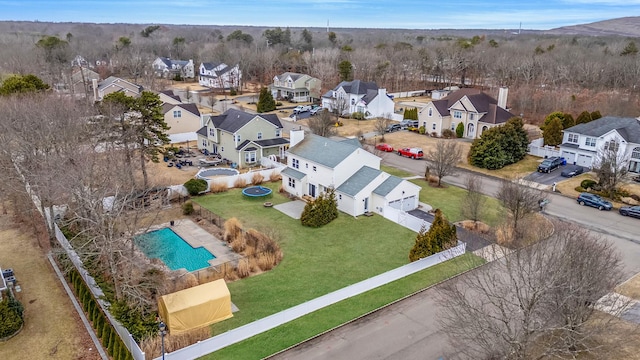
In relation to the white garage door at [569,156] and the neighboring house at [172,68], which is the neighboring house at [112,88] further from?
the white garage door at [569,156]

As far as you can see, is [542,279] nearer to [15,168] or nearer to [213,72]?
[15,168]

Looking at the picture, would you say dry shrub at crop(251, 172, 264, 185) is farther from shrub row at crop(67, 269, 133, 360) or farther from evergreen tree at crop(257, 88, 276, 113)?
evergreen tree at crop(257, 88, 276, 113)

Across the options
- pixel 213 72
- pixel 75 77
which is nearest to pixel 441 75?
pixel 213 72

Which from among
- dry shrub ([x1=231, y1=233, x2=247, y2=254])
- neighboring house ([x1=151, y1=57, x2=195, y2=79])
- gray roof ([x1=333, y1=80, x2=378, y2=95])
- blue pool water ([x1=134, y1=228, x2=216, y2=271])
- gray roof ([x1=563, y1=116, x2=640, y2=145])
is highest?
neighboring house ([x1=151, y1=57, x2=195, y2=79])

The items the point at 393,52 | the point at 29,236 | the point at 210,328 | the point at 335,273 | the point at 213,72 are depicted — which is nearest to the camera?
the point at 210,328

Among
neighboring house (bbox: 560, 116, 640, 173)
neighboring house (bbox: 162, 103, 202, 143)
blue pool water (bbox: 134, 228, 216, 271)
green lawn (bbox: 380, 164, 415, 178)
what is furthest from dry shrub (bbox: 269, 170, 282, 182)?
neighboring house (bbox: 560, 116, 640, 173)
